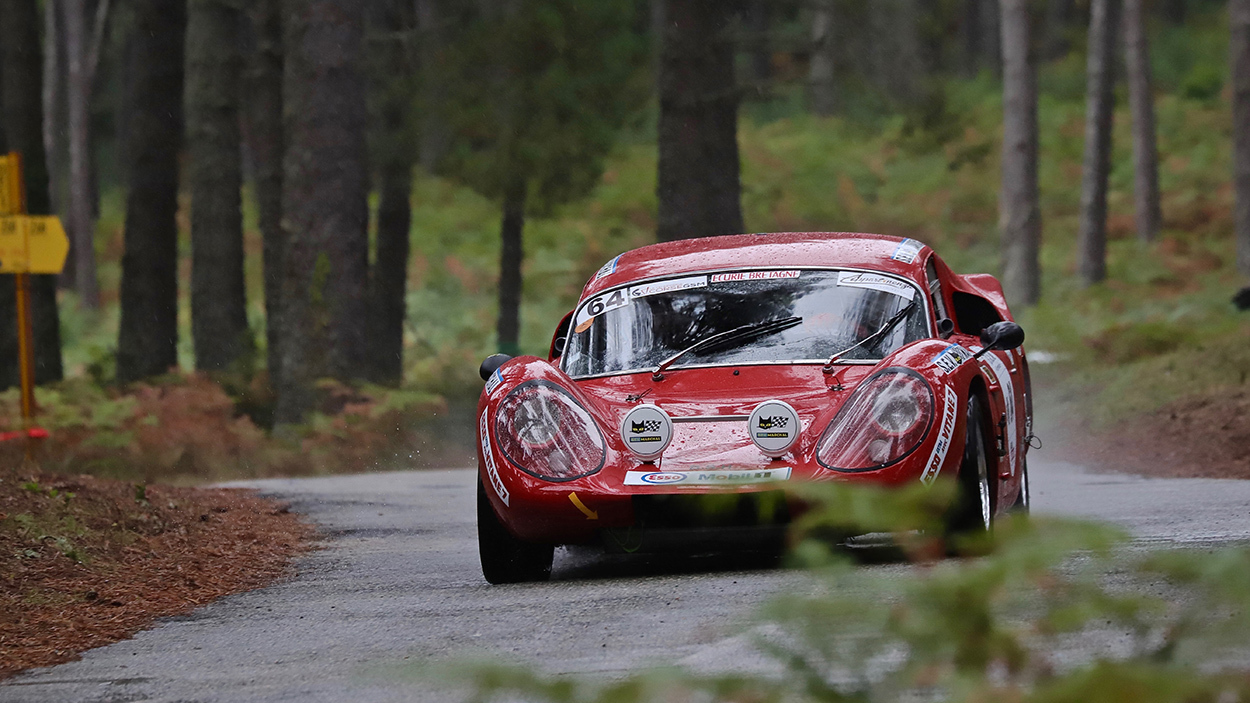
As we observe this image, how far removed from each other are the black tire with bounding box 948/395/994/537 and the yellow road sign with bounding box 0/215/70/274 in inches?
321

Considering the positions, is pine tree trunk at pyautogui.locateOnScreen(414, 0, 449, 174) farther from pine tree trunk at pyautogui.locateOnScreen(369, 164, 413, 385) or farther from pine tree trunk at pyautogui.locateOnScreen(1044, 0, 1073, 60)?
pine tree trunk at pyautogui.locateOnScreen(1044, 0, 1073, 60)

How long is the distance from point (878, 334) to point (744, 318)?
658mm

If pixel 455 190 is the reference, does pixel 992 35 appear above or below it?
above

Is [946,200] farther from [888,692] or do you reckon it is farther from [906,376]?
[888,692]

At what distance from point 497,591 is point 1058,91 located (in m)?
47.7

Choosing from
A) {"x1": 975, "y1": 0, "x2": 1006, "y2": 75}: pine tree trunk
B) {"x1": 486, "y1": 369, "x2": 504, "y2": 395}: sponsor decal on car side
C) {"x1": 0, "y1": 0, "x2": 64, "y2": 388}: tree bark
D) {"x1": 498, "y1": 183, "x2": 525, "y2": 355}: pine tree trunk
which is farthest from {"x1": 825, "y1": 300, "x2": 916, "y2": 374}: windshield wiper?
{"x1": 975, "y1": 0, "x2": 1006, "y2": 75}: pine tree trunk

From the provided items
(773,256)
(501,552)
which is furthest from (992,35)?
(501,552)

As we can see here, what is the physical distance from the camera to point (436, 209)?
47.7 m

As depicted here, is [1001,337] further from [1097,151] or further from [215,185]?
[1097,151]

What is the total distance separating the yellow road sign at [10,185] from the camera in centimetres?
1332

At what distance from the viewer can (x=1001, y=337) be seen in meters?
8.02

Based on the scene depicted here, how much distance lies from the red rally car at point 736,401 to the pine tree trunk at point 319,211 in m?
10.1

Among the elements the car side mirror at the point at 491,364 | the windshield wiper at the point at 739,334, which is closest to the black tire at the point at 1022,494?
the windshield wiper at the point at 739,334

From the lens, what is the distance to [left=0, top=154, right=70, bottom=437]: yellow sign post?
43.7ft
